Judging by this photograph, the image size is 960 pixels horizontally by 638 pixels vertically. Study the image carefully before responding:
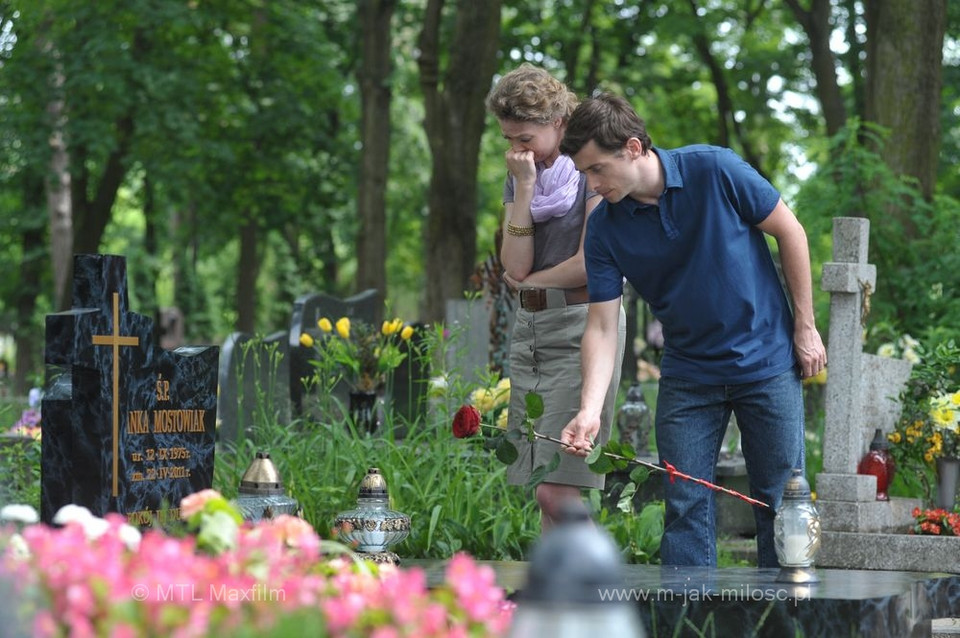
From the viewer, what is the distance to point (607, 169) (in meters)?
4.12

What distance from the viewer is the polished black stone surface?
A: 349cm

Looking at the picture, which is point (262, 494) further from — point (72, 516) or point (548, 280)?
point (72, 516)

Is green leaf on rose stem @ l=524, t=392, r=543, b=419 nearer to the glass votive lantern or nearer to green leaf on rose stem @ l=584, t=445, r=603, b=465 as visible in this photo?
green leaf on rose stem @ l=584, t=445, r=603, b=465

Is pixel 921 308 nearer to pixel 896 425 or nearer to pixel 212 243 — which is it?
pixel 896 425

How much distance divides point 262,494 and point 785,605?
6.48 feet

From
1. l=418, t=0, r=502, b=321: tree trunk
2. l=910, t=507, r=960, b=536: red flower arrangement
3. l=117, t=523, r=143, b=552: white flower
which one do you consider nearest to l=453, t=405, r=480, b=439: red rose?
l=117, t=523, r=143, b=552: white flower

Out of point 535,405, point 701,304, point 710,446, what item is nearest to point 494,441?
point 535,405

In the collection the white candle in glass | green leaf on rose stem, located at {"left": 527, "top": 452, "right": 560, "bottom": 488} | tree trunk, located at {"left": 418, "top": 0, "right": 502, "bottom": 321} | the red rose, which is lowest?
the white candle in glass

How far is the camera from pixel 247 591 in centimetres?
237

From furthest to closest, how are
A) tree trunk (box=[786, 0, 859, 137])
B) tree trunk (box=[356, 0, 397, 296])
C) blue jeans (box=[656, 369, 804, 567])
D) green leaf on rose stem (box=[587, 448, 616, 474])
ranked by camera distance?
tree trunk (box=[356, 0, 397, 296]), tree trunk (box=[786, 0, 859, 137]), blue jeans (box=[656, 369, 804, 567]), green leaf on rose stem (box=[587, 448, 616, 474])

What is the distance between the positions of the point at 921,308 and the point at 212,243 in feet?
59.7

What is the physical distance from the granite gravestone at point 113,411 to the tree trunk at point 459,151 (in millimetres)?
8324

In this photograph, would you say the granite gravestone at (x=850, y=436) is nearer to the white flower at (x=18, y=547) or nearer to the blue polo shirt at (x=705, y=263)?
the blue polo shirt at (x=705, y=263)

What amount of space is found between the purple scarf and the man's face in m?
0.48
